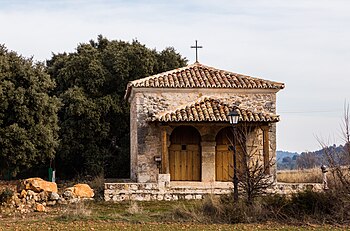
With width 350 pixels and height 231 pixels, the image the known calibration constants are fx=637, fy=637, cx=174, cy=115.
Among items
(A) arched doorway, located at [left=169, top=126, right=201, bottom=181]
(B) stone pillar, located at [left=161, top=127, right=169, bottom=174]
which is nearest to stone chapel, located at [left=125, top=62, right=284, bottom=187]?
(A) arched doorway, located at [left=169, top=126, right=201, bottom=181]

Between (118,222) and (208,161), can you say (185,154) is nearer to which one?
(208,161)

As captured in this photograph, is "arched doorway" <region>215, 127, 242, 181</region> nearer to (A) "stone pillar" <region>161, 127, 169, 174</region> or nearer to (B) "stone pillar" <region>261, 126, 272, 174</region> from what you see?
(B) "stone pillar" <region>261, 126, 272, 174</region>

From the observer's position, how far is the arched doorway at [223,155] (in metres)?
30.9

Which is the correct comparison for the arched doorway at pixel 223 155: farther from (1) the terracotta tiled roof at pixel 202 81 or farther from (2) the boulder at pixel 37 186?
(2) the boulder at pixel 37 186

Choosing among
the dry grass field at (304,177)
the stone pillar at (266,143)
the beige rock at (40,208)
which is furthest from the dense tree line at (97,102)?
the stone pillar at (266,143)

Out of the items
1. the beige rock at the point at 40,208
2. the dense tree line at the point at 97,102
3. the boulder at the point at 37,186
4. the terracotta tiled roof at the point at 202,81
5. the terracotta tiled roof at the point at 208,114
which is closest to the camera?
the beige rock at the point at 40,208

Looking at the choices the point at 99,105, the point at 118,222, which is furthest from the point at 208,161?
the point at 99,105

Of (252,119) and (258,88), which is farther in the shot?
(258,88)

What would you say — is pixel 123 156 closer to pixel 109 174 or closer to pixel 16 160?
pixel 109 174

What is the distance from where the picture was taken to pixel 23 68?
1204 inches

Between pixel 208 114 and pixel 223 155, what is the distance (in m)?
2.90

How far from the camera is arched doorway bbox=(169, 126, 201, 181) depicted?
1221 inches

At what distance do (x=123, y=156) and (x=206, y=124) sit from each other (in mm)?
12629

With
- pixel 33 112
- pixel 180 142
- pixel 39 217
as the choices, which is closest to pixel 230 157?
pixel 180 142
